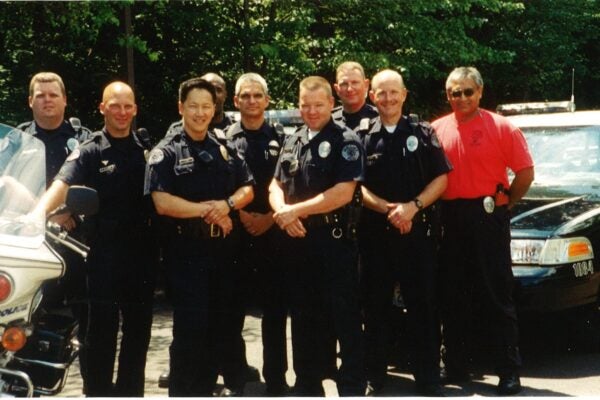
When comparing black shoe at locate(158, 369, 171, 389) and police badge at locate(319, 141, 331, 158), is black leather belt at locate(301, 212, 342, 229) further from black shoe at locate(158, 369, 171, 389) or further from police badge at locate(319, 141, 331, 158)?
black shoe at locate(158, 369, 171, 389)

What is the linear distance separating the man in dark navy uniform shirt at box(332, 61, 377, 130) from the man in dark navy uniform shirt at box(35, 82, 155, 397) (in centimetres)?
142

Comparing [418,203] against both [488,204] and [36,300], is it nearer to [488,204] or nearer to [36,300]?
[488,204]

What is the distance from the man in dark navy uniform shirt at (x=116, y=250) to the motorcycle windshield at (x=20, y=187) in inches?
36.6

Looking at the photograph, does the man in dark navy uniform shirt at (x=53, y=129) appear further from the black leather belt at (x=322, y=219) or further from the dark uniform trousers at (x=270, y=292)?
the black leather belt at (x=322, y=219)

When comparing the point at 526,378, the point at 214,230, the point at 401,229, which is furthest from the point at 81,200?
the point at 526,378

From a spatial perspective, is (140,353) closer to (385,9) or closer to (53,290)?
(53,290)

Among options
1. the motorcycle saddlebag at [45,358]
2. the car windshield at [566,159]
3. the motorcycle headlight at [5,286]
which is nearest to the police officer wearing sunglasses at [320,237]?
the motorcycle saddlebag at [45,358]

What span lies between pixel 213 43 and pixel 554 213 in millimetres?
6624

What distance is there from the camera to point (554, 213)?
590 centimetres

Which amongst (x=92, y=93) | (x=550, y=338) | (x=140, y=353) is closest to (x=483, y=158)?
(x=550, y=338)

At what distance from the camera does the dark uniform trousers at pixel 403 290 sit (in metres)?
5.03

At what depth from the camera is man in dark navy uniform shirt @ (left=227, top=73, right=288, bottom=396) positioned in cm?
518

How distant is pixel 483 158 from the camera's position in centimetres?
517

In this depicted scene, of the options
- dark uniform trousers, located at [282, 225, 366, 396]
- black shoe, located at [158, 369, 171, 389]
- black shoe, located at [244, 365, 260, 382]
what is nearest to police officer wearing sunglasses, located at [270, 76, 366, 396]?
dark uniform trousers, located at [282, 225, 366, 396]
